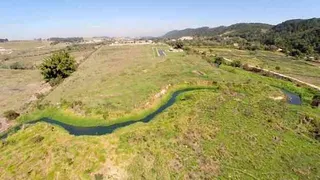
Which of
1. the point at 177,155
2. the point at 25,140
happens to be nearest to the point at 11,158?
the point at 25,140

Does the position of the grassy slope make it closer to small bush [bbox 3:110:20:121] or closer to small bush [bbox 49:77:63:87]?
small bush [bbox 49:77:63:87]

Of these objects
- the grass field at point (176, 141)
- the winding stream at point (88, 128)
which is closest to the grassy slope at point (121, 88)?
the grass field at point (176, 141)

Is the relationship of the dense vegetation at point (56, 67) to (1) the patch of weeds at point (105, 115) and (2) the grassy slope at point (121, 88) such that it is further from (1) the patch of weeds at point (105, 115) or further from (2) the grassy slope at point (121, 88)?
(1) the patch of weeds at point (105, 115)

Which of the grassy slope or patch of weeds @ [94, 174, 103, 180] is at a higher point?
the grassy slope

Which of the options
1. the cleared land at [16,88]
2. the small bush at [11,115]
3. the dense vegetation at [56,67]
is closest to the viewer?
the small bush at [11,115]

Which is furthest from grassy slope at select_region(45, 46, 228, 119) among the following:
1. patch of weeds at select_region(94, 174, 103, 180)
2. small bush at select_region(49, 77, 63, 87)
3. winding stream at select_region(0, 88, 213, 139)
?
patch of weeds at select_region(94, 174, 103, 180)

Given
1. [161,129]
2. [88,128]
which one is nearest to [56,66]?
[88,128]

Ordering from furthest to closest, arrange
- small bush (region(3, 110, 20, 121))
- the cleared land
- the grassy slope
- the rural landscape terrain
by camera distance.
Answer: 1. the cleared land
2. the grassy slope
3. small bush (region(3, 110, 20, 121))
4. the rural landscape terrain
